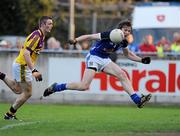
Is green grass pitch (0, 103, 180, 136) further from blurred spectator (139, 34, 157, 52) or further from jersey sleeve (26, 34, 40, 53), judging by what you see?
blurred spectator (139, 34, 157, 52)

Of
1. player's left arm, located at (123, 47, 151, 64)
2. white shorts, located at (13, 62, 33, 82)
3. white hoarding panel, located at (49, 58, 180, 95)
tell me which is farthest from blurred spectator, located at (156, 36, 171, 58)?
white shorts, located at (13, 62, 33, 82)

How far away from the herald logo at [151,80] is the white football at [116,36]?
7.05m

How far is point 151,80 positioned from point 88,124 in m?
7.91

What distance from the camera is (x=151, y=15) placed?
87.8 feet

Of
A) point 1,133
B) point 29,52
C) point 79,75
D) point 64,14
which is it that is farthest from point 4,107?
point 64,14

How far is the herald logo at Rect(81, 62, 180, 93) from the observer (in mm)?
21859

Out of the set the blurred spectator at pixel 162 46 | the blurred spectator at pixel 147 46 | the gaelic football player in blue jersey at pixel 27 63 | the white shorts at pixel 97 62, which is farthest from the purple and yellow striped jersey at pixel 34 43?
the blurred spectator at pixel 147 46

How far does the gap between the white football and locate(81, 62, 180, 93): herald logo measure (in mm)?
7047

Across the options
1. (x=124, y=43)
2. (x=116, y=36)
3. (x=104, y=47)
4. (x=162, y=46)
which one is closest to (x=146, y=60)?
(x=124, y=43)

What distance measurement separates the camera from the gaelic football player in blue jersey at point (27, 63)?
49.8 feet

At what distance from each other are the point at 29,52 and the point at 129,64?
24.3ft

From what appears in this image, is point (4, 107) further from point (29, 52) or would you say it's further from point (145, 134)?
point (145, 134)

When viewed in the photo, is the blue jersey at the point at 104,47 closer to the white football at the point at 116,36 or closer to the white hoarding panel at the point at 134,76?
the white football at the point at 116,36

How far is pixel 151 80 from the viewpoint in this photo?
21953 millimetres
